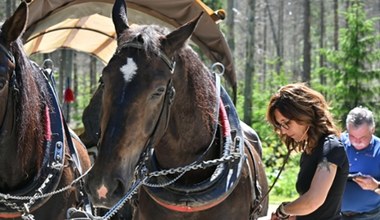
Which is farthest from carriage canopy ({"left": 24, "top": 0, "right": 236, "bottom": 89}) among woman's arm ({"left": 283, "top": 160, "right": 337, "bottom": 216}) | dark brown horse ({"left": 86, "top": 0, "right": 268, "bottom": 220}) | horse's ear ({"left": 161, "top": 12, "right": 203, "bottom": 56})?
horse's ear ({"left": 161, "top": 12, "right": 203, "bottom": 56})

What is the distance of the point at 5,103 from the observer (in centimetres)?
398

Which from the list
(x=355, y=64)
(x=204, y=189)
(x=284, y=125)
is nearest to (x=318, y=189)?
(x=284, y=125)

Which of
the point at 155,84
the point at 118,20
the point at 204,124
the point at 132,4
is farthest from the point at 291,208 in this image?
the point at 132,4

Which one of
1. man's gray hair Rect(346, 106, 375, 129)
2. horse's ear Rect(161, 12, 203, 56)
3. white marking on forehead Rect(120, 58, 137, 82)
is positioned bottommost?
man's gray hair Rect(346, 106, 375, 129)

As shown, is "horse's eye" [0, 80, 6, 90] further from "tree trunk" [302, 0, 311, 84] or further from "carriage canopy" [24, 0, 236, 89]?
"tree trunk" [302, 0, 311, 84]

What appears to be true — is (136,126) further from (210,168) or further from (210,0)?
(210,0)

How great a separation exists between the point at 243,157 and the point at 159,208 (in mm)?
608

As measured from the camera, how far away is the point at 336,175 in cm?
406

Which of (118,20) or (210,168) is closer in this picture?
(118,20)

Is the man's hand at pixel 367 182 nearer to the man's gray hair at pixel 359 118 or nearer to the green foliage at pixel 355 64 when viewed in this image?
the man's gray hair at pixel 359 118

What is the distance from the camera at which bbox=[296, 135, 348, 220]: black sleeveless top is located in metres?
3.99

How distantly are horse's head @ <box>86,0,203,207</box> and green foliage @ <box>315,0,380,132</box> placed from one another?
16.9 metres

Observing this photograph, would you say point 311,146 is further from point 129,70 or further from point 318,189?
point 129,70

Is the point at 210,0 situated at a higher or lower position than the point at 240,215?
higher
